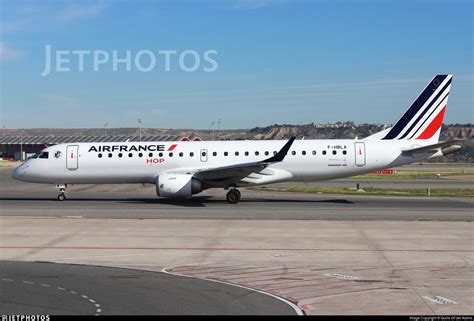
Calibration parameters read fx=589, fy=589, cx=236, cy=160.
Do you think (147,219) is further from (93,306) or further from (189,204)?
(93,306)

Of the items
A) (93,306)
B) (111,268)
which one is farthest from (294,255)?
(93,306)

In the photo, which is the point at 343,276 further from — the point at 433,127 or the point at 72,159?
the point at 72,159

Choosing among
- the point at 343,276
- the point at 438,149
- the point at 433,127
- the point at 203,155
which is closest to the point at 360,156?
the point at 438,149

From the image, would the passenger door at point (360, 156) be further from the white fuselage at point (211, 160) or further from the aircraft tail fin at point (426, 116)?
the aircraft tail fin at point (426, 116)

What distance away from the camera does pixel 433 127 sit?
36.6 m

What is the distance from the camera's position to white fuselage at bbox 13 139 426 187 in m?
35.8

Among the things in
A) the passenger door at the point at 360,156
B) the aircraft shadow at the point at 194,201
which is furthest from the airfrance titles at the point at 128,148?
the passenger door at the point at 360,156

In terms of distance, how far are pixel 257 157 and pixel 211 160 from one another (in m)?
2.83

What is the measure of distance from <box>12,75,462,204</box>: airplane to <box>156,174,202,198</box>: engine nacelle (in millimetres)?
1149

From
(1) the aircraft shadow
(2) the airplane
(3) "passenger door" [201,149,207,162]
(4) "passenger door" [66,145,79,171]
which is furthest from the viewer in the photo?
(4) "passenger door" [66,145,79,171]

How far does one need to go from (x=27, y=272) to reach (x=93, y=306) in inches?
172

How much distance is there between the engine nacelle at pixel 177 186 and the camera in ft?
110

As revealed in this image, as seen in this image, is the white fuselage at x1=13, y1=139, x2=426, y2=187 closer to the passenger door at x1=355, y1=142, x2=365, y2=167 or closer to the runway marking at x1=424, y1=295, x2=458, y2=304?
the passenger door at x1=355, y1=142, x2=365, y2=167

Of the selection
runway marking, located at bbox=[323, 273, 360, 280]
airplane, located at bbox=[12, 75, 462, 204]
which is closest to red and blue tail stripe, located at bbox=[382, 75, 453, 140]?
airplane, located at bbox=[12, 75, 462, 204]
